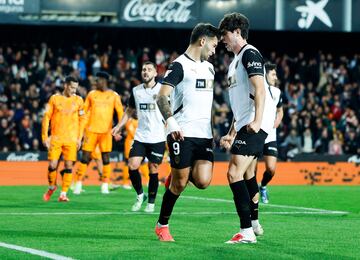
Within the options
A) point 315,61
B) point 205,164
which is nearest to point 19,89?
point 315,61

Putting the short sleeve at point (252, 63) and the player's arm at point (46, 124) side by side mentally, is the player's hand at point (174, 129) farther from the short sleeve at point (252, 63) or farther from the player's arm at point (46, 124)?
the player's arm at point (46, 124)

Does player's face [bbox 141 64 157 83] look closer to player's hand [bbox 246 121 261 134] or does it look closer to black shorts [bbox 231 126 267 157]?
black shorts [bbox 231 126 267 157]

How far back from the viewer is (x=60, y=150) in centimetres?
1805

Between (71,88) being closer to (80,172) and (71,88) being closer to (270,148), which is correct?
(80,172)

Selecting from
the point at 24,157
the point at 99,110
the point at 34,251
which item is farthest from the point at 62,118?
the point at 34,251

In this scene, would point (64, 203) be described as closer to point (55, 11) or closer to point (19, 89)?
point (19, 89)

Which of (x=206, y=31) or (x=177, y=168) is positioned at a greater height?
(x=206, y=31)

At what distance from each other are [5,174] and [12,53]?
27.9 feet

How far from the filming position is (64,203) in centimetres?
1727

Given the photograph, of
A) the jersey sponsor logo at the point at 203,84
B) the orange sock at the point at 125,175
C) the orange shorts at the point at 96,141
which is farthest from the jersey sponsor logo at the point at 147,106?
the orange sock at the point at 125,175

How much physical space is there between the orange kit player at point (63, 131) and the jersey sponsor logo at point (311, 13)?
19113 mm

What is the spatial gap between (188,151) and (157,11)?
24.1 m

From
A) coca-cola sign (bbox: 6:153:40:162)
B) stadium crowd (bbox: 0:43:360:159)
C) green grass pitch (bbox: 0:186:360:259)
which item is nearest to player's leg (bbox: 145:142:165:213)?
green grass pitch (bbox: 0:186:360:259)

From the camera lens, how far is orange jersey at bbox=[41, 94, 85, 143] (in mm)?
18016
